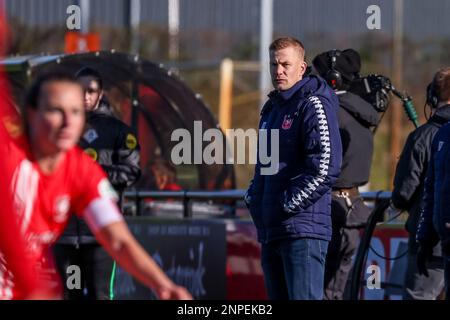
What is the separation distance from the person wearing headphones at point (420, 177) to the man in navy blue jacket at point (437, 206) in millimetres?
469

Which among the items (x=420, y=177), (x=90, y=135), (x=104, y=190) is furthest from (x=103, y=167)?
(x=104, y=190)

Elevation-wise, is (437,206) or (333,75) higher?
(333,75)

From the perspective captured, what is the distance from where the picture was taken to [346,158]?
9078 millimetres

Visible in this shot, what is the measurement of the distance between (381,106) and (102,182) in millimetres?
4490

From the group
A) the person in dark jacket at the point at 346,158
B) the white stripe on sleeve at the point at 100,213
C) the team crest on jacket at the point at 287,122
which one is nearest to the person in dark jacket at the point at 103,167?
the person in dark jacket at the point at 346,158

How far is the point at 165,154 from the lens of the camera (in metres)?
13.4

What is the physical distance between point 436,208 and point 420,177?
1233 mm

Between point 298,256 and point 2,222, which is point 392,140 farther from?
point 2,222

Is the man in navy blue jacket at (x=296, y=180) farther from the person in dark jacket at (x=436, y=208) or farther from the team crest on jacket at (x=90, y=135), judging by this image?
the team crest on jacket at (x=90, y=135)

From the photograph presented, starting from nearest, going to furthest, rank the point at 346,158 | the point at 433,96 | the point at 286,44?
1. the point at 286,44
2. the point at 433,96
3. the point at 346,158

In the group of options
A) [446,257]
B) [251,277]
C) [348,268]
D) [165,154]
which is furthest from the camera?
[165,154]

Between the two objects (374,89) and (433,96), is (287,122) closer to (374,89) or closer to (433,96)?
Result: (433,96)

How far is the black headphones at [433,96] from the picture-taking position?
28.7ft

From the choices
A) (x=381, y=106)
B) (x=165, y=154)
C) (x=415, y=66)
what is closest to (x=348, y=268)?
(x=381, y=106)
